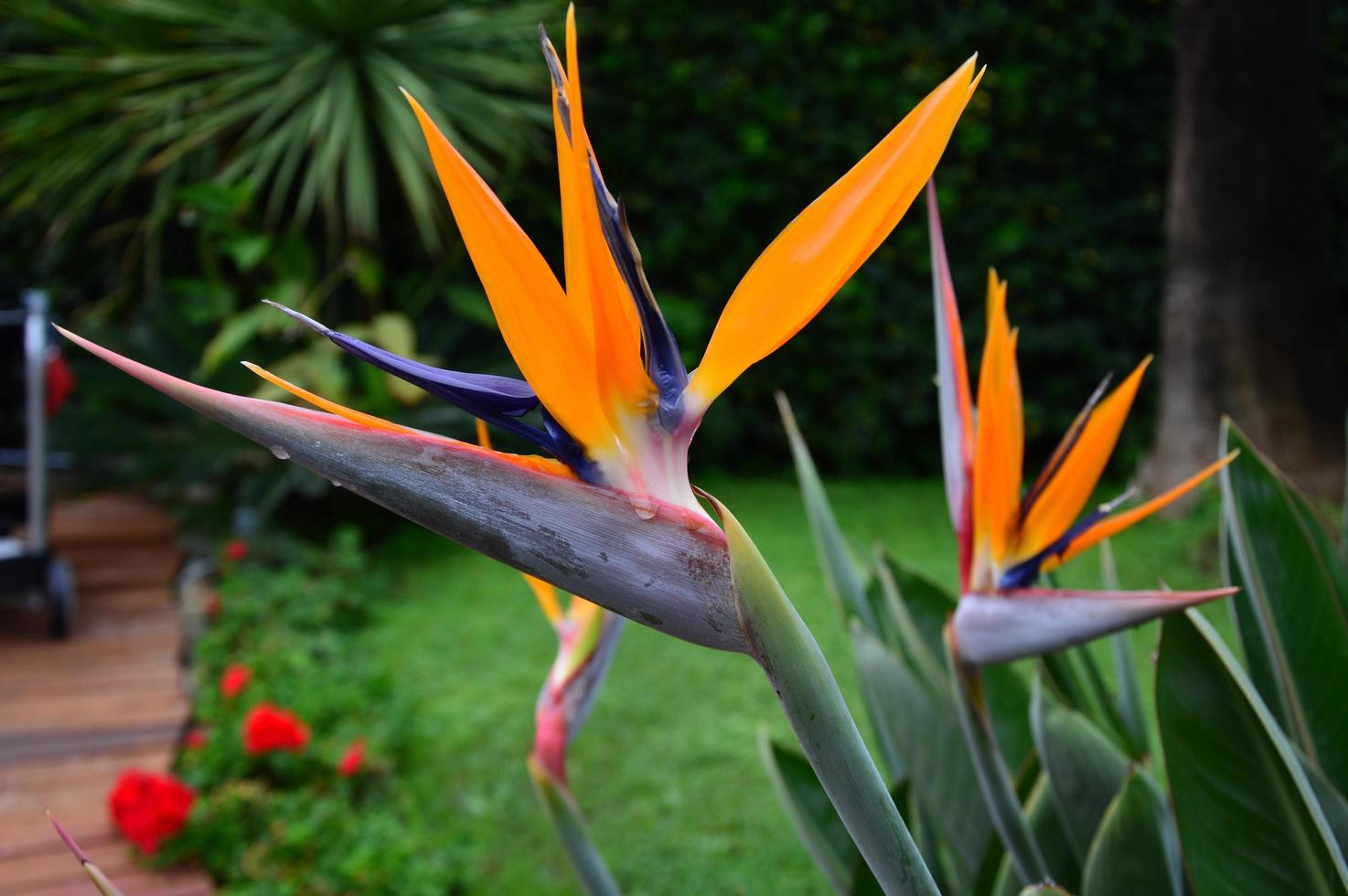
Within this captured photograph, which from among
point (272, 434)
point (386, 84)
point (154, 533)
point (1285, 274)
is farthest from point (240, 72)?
point (272, 434)

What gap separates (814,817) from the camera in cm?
101

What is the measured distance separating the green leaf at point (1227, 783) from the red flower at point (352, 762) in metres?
1.97

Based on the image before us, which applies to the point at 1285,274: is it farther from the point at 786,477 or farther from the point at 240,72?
the point at 240,72

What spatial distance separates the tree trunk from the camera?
10.9ft

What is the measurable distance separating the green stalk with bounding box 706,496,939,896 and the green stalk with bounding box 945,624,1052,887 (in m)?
0.23

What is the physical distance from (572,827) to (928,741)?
350 millimetres

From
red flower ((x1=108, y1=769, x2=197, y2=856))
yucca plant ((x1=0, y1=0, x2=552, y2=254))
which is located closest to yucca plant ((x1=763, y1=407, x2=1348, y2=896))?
red flower ((x1=108, y1=769, x2=197, y2=856))

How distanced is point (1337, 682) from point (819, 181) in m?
4.06

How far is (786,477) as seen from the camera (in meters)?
4.93

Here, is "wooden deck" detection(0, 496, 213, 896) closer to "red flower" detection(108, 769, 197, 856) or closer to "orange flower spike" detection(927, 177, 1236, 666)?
"red flower" detection(108, 769, 197, 856)

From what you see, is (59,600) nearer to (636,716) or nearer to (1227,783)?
(636,716)

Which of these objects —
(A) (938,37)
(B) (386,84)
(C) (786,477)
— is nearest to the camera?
(B) (386,84)

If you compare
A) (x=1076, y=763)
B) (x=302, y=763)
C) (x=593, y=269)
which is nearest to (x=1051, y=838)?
(x=1076, y=763)

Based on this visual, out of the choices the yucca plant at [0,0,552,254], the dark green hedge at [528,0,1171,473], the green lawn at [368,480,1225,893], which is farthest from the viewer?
the dark green hedge at [528,0,1171,473]
